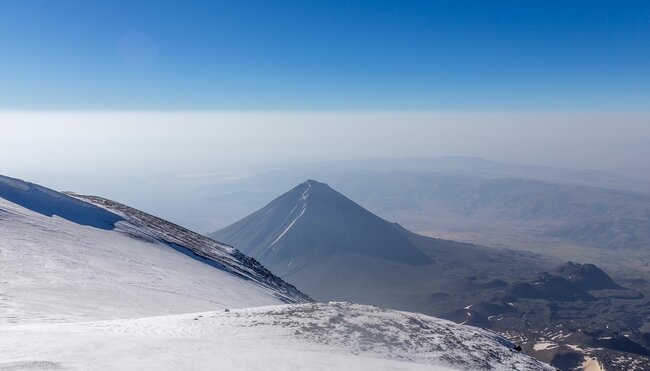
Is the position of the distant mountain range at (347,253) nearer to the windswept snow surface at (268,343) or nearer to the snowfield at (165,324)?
the snowfield at (165,324)

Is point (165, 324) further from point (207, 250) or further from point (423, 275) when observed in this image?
point (423, 275)

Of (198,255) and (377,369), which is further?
(198,255)

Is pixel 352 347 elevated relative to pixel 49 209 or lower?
lower

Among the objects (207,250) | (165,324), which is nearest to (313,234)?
(207,250)

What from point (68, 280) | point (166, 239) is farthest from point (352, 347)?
point (166, 239)

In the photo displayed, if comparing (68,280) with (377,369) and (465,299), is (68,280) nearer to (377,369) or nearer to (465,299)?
(377,369)

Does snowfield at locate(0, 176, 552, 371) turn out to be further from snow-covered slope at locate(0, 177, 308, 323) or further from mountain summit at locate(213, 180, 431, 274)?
mountain summit at locate(213, 180, 431, 274)

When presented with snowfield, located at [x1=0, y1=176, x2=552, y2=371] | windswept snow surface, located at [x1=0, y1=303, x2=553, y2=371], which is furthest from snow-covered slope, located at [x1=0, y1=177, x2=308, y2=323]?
windswept snow surface, located at [x1=0, y1=303, x2=553, y2=371]
